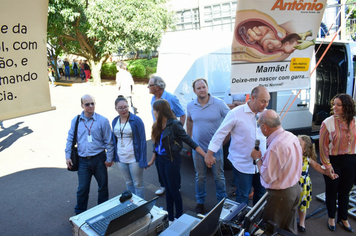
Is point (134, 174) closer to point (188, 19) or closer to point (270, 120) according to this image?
point (270, 120)

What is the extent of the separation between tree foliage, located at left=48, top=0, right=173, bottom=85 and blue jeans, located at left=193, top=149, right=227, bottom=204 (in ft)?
41.0

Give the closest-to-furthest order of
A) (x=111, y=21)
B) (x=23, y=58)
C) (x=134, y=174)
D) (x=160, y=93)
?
1. (x=23, y=58)
2. (x=134, y=174)
3. (x=160, y=93)
4. (x=111, y=21)

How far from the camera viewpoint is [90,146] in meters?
3.69

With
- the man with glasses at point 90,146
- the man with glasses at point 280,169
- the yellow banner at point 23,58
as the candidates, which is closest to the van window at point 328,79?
the man with glasses at point 280,169

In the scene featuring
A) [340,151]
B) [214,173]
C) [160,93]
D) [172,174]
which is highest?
[160,93]

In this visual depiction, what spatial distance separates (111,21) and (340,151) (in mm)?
13644

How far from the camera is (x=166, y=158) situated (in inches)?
135

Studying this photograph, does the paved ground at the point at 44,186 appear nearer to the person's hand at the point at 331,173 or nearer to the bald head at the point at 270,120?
the person's hand at the point at 331,173

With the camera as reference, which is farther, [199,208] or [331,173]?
[199,208]

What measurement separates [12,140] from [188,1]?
26643 millimetres

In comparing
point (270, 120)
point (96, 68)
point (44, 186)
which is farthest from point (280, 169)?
point (96, 68)

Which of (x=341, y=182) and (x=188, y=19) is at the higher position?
(x=188, y=19)

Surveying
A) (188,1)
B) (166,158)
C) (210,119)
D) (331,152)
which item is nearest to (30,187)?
(166,158)

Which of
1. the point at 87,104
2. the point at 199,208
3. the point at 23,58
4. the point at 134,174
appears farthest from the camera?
the point at 199,208
